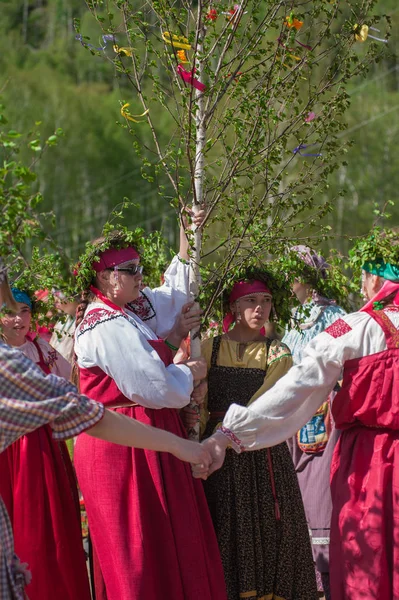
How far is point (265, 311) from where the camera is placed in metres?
4.45

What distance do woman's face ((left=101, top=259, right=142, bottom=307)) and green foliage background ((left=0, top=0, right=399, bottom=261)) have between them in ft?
68.7

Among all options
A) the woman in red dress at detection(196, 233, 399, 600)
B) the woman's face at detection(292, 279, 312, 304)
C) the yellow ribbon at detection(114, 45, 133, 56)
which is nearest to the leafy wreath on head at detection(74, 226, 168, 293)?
the yellow ribbon at detection(114, 45, 133, 56)

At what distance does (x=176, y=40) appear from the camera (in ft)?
13.1

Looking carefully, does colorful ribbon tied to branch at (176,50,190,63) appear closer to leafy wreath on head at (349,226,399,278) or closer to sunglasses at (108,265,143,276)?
sunglasses at (108,265,143,276)

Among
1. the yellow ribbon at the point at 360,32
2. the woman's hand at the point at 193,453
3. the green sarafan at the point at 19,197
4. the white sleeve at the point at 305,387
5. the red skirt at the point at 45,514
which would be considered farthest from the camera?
the yellow ribbon at the point at 360,32

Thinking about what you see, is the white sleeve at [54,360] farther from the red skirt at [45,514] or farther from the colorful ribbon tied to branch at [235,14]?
the colorful ribbon tied to branch at [235,14]

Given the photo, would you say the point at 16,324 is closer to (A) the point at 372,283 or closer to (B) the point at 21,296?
(B) the point at 21,296

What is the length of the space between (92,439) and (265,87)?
182 cm

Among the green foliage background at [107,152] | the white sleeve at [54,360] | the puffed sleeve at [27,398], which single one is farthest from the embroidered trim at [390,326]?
the green foliage background at [107,152]

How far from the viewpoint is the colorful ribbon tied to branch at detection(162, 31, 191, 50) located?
3959 mm

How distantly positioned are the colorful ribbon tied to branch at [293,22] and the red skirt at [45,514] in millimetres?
2266

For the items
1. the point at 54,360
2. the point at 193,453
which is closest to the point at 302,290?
the point at 54,360

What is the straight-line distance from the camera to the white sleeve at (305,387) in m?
3.62

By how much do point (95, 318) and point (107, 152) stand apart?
27570 millimetres
